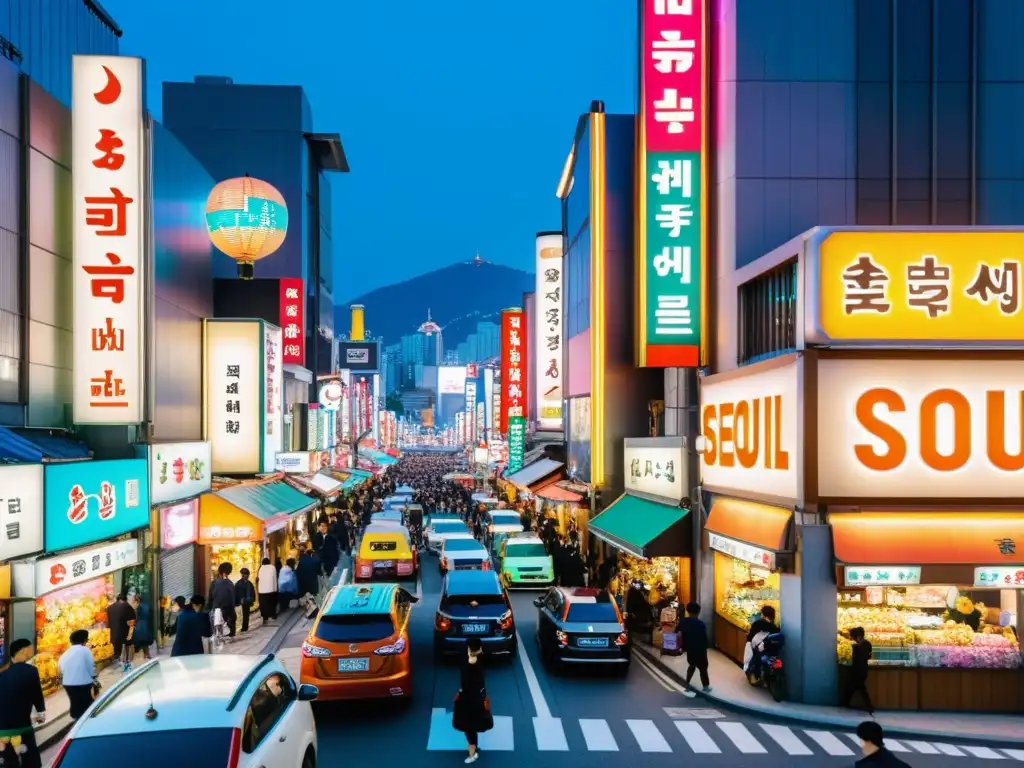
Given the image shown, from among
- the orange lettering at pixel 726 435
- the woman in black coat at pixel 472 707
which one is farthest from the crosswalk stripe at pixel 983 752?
the orange lettering at pixel 726 435

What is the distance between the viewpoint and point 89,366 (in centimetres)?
1755

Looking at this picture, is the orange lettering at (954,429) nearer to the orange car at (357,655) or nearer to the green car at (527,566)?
the orange car at (357,655)

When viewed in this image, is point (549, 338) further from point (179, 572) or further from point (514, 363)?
point (179, 572)

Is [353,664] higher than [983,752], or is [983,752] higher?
[353,664]

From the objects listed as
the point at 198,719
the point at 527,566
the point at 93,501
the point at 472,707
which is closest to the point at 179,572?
the point at 93,501

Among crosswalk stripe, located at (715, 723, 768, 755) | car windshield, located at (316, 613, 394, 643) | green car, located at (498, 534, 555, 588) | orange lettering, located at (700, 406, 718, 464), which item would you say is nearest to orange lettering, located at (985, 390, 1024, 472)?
crosswalk stripe, located at (715, 723, 768, 755)

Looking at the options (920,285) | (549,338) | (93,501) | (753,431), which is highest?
(549,338)

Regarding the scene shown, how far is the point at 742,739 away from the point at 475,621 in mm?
5803

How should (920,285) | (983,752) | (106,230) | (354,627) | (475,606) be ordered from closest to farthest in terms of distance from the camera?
(983,752)
(354,627)
(920,285)
(106,230)
(475,606)

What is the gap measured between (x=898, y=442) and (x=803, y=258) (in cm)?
324

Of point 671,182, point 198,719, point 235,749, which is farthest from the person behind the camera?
point 671,182

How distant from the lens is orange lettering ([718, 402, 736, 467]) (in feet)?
61.0

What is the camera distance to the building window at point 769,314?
56.3 feet

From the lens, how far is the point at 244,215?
22.4 meters
